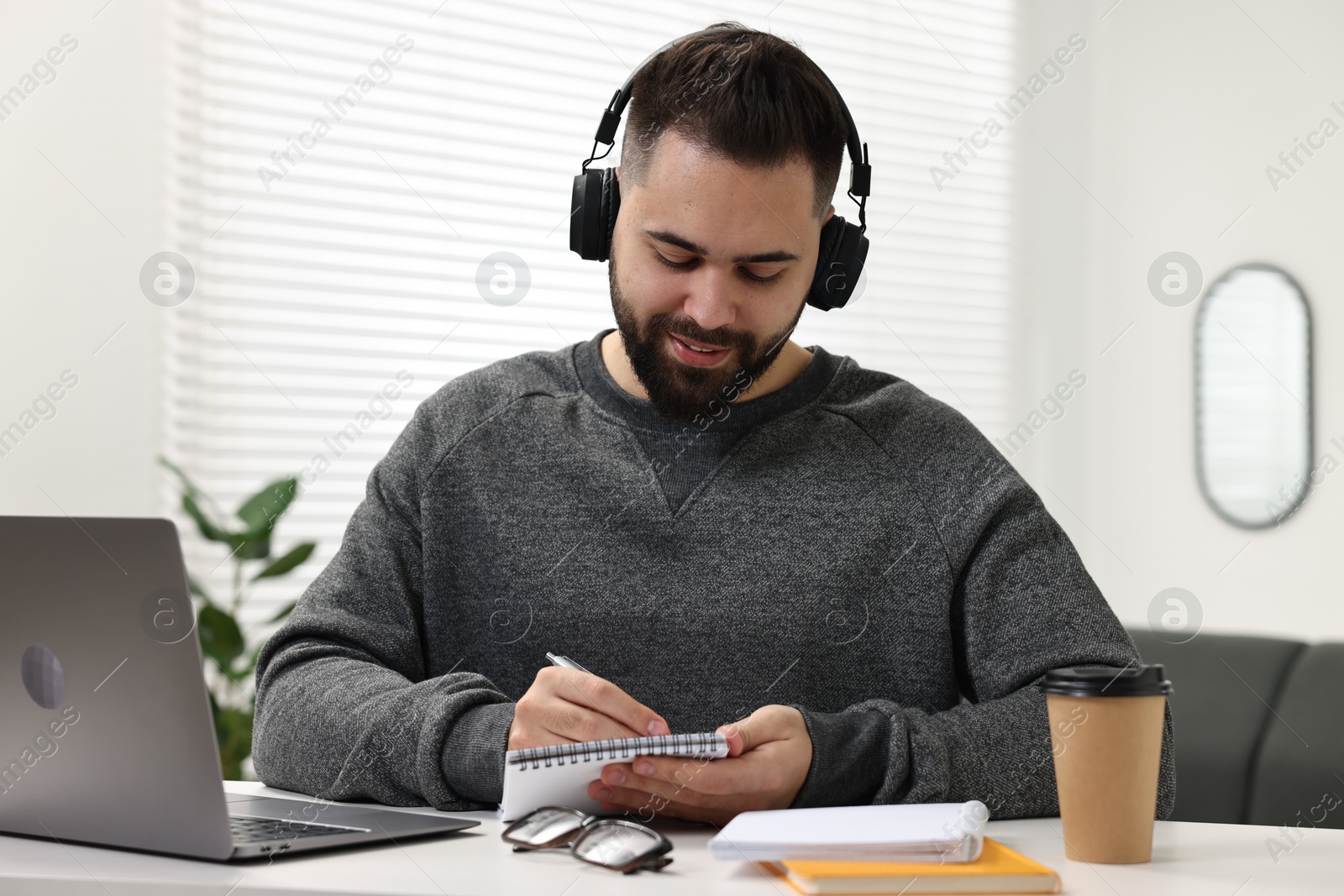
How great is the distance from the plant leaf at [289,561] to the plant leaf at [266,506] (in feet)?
0.21

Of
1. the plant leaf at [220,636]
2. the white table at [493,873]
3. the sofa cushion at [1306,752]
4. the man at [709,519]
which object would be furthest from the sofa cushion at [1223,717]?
the plant leaf at [220,636]

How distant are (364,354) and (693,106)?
53.0 inches

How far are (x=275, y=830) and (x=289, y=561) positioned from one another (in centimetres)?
139

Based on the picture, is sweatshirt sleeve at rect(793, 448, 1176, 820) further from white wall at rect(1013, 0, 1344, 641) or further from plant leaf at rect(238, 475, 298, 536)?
white wall at rect(1013, 0, 1344, 641)

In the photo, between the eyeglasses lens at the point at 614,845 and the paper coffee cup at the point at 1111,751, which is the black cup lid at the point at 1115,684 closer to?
the paper coffee cup at the point at 1111,751

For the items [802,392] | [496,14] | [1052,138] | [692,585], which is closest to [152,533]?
[692,585]

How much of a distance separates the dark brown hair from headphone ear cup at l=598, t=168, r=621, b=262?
2 centimetres

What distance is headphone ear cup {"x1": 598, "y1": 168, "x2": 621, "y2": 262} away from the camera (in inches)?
54.2

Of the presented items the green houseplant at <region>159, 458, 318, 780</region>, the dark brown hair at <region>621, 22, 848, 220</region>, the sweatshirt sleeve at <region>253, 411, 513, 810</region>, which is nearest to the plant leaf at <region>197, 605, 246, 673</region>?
the green houseplant at <region>159, 458, 318, 780</region>

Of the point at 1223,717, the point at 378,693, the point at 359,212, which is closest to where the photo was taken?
the point at 378,693

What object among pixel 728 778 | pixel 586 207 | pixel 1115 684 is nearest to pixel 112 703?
pixel 728 778

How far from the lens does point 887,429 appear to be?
142 cm

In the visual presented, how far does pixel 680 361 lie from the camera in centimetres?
132

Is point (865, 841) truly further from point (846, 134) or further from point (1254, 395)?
point (1254, 395)
